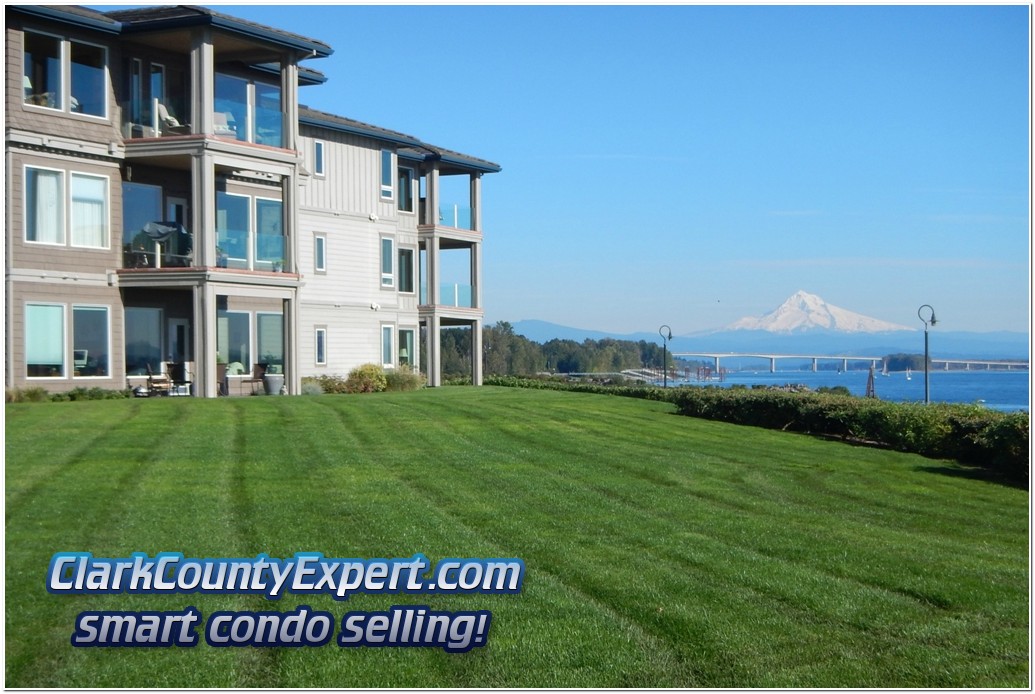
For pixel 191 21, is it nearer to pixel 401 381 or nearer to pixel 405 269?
pixel 401 381

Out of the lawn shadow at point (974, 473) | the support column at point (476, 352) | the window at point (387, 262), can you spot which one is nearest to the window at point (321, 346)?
the window at point (387, 262)

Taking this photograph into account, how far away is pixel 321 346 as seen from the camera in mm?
31453

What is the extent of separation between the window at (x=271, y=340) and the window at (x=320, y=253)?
3.70m

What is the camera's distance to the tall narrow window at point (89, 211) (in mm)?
23094

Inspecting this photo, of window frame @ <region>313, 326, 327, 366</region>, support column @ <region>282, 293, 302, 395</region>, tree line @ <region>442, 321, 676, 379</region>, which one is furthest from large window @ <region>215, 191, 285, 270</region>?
tree line @ <region>442, 321, 676, 379</region>

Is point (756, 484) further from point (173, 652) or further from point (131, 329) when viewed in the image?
point (131, 329)

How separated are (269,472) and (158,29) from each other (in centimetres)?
1446

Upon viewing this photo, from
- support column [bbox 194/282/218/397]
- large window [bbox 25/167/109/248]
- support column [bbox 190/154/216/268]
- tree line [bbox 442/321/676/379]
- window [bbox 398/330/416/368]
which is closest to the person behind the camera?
large window [bbox 25/167/109/248]

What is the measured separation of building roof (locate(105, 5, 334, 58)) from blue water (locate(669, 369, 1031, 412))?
14.4 meters

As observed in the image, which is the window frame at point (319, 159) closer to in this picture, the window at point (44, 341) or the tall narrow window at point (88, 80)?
the tall narrow window at point (88, 80)

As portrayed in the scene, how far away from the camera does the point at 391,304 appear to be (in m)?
34.1

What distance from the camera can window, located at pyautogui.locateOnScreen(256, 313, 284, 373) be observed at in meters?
27.5

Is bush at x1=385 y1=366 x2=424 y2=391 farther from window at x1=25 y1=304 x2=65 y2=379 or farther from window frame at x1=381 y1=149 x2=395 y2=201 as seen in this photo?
window at x1=25 y1=304 x2=65 y2=379

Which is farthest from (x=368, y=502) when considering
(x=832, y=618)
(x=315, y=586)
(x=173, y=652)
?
(x=832, y=618)
